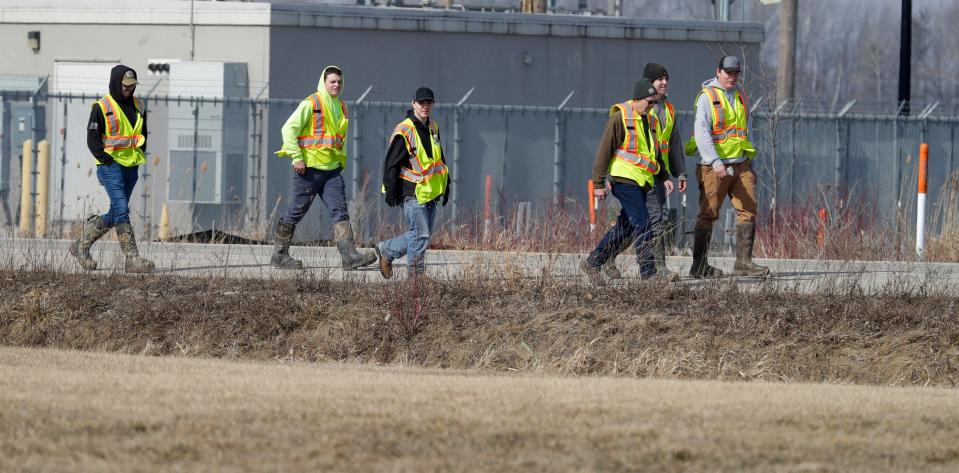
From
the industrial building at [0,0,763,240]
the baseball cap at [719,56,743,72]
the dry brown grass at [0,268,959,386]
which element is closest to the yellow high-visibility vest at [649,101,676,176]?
the baseball cap at [719,56,743,72]

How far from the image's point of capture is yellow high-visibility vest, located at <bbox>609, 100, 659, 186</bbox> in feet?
39.3

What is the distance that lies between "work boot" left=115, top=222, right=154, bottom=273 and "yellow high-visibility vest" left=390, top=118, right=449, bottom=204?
7.65 ft

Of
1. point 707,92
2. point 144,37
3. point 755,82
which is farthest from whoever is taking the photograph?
point 755,82

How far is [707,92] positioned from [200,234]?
7.59 metres

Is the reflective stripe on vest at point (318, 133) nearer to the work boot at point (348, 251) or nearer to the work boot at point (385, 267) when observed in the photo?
the work boot at point (348, 251)

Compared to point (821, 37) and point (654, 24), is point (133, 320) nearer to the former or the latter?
point (654, 24)

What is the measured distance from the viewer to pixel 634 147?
12031mm

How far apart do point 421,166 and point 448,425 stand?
17.7 feet

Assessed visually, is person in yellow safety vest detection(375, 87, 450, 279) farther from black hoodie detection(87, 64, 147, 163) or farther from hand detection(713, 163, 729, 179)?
black hoodie detection(87, 64, 147, 163)

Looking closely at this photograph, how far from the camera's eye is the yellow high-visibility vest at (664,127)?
12188 mm

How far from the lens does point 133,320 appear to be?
10688 millimetres

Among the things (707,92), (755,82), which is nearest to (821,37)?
(755,82)

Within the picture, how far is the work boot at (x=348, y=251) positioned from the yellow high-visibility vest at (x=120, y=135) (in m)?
1.76

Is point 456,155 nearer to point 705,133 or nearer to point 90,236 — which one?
point 90,236
